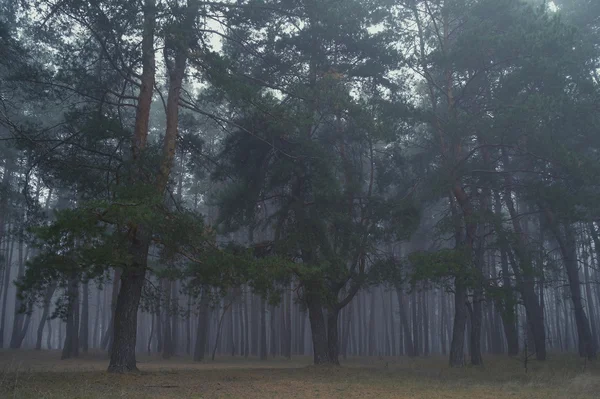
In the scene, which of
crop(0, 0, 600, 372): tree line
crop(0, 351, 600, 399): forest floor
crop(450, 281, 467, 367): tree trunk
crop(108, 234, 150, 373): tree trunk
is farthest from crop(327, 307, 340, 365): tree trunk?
crop(108, 234, 150, 373): tree trunk

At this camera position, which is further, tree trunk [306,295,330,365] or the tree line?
tree trunk [306,295,330,365]

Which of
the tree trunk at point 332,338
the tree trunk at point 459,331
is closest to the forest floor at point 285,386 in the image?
the tree trunk at point 459,331

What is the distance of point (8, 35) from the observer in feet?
45.0

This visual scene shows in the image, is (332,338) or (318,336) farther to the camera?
(332,338)

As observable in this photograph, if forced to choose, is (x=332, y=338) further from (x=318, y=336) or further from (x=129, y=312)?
(x=129, y=312)

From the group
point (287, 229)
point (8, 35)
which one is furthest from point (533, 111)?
point (8, 35)

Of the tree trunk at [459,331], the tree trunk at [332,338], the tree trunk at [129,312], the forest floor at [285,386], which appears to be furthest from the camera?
the tree trunk at [332,338]

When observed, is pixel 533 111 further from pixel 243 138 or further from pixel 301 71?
pixel 243 138

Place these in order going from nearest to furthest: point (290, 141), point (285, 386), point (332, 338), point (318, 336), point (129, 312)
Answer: point (285, 386) → point (129, 312) → point (290, 141) → point (318, 336) → point (332, 338)

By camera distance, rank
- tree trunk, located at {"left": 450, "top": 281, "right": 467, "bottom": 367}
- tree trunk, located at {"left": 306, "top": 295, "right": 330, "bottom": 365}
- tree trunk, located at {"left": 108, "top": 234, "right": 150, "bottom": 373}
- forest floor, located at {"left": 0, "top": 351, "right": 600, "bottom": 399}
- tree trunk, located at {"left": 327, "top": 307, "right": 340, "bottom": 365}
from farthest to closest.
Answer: tree trunk, located at {"left": 327, "top": 307, "right": 340, "bottom": 365}, tree trunk, located at {"left": 450, "top": 281, "right": 467, "bottom": 367}, tree trunk, located at {"left": 306, "top": 295, "right": 330, "bottom": 365}, tree trunk, located at {"left": 108, "top": 234, "right": 150, "bottom": 373}, forest floor, located at {"left": 0, "top": 351, "right": 600, "bottom": 399}

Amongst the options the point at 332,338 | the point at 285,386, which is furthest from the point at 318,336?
the point at 285,386

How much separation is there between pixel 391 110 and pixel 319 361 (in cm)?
861

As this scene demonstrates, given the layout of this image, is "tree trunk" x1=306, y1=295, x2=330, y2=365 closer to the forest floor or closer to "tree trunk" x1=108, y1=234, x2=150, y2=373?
the forest floor

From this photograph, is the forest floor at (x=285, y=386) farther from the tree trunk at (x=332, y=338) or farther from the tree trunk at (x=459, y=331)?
the tree trunk at (x=332, y=338)
